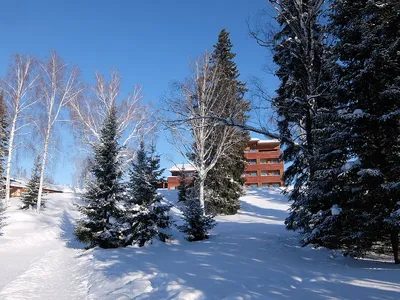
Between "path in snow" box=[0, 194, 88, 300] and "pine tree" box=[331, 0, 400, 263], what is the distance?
21.8 feet

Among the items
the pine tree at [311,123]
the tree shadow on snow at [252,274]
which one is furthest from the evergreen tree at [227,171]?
the tree shadow on snow at [252,274]

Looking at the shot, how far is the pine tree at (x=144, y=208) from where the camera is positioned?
13.0m

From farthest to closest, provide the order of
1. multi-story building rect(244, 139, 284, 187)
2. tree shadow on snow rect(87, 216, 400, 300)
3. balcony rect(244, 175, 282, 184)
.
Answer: multi-story building rect(244, 139, 284, 187), balcony rect(244, 175, 282, 184), tree shadow on snow rect(87, 216, 400, 300)

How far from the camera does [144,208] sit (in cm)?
1298

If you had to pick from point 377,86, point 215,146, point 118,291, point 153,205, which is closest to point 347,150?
point 377,86

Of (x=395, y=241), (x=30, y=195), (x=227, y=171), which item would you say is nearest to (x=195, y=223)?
(x=395, y=241)

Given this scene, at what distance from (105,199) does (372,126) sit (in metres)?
11.6

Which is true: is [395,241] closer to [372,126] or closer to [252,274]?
[372,126]

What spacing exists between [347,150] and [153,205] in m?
8.51

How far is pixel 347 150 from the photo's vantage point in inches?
305

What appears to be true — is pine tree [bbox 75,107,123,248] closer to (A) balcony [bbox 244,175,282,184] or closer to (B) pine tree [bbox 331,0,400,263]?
(B) pine tree [bbox 331,0,400,263]

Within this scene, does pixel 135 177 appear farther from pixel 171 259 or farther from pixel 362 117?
pixel 362 117

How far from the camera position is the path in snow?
6992 millimetres

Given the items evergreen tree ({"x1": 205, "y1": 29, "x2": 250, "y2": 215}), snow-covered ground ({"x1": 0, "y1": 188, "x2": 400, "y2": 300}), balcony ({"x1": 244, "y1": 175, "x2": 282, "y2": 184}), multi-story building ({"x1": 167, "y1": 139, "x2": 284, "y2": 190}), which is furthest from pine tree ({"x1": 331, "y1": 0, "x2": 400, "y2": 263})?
balcony ({"x1": 244, "y1": 175, "x2": 282, "y2": 184})
